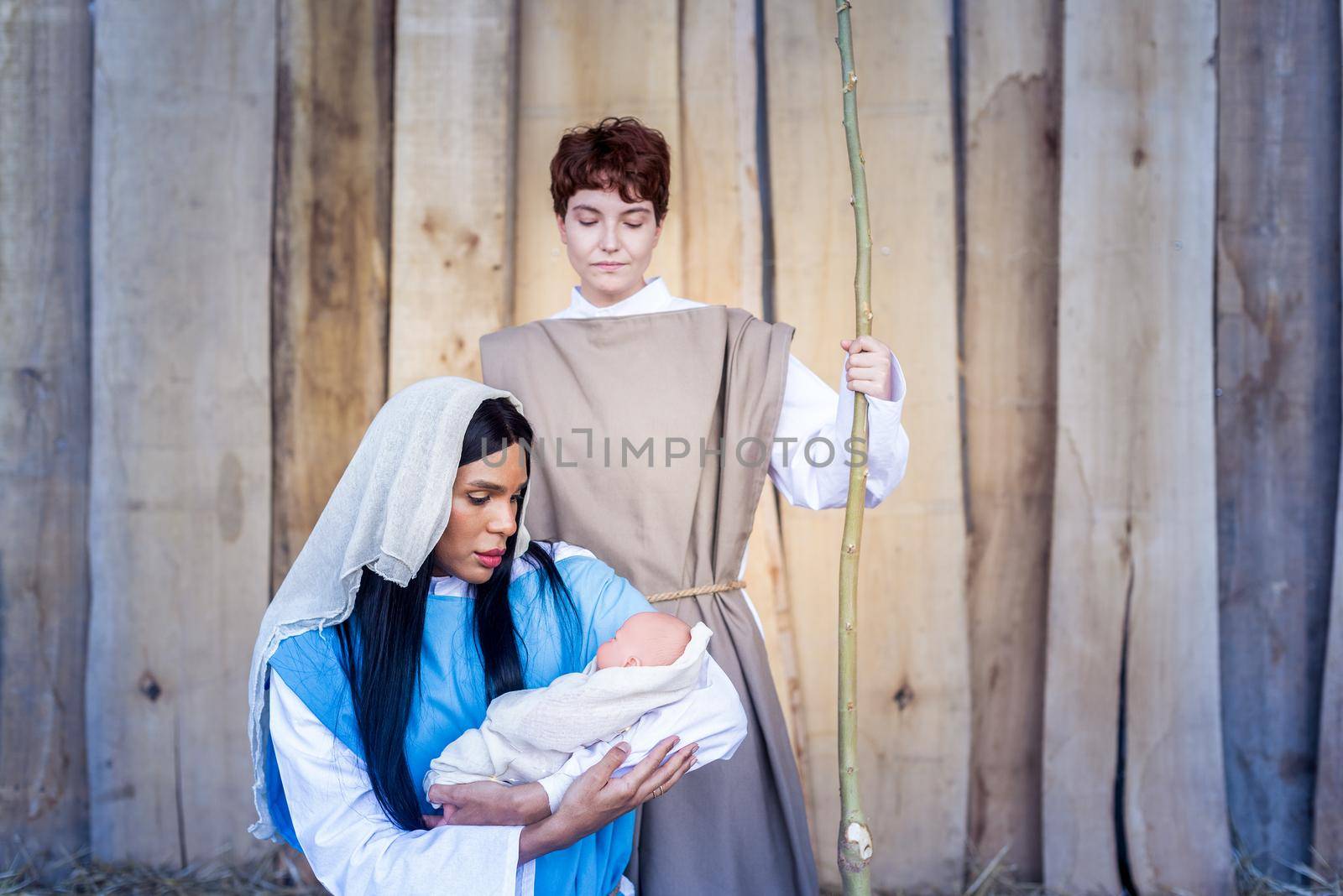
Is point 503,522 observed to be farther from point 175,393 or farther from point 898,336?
point 175,393

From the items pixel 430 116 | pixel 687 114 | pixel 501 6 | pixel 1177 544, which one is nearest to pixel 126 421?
pixel 430 116

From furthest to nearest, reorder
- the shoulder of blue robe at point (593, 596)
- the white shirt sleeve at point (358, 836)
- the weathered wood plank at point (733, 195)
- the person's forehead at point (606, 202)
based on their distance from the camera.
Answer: the weathered wood plank at point (733, 195) → the person's forehead at point (606, 202) → the shoulder of blue robe at point (593, 596) → the white shirt sleeve at point (358, 836)

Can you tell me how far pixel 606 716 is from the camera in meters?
1.34

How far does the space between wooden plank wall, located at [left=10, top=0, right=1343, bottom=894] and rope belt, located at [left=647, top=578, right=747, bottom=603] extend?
75 cm

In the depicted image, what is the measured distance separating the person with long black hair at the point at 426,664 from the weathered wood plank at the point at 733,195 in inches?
44.5

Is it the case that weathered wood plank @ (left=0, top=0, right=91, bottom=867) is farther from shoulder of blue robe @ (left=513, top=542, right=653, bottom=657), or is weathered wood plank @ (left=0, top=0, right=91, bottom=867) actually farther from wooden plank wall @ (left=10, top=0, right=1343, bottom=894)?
shoulder of blue robe @ (left=513, top=542, right=653, bottom=657)

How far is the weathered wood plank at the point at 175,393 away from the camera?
268cm

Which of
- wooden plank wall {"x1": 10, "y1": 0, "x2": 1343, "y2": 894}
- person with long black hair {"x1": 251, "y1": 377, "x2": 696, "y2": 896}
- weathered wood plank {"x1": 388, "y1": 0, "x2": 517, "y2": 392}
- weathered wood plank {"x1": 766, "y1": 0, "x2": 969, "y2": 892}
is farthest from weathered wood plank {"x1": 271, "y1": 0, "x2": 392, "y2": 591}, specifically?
person with long black hair {"x1": 251, "y1": 377, "x2": 696, "y2": 896}

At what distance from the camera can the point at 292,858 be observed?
270cm

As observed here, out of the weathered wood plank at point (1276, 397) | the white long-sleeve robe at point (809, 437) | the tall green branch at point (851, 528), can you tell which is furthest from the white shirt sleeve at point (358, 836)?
the weathered wood plank at point (1276, 397)

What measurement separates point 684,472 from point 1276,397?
1670 mm

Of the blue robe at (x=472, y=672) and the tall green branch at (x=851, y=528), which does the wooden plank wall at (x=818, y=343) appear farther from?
the blue robe at (x=472, y=672)

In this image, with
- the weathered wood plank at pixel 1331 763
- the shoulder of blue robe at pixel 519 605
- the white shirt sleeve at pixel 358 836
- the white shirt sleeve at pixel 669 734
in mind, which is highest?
the shoulder of blue robe at pixel 519 605

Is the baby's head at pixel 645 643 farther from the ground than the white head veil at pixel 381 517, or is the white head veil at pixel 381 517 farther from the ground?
the white head veil at pixel 381 517
